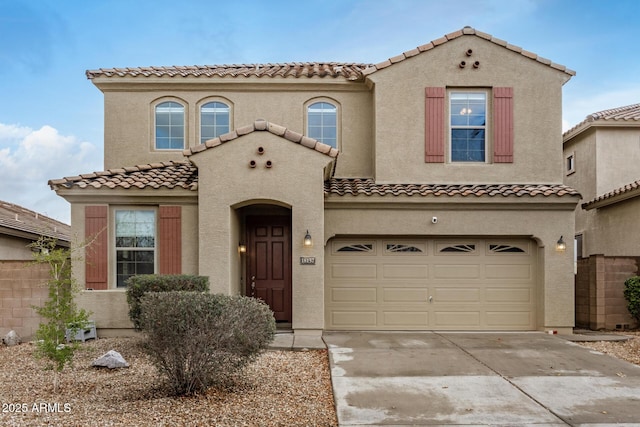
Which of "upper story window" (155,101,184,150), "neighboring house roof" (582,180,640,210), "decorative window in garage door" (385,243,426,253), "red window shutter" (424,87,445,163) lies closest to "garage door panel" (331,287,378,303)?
"decorative window in garage door" (385,243,426,253)

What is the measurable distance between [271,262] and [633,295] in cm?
858

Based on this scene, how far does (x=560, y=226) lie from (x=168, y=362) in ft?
30.1

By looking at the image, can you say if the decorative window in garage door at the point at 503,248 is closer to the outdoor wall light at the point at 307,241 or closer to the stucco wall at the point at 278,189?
the stucco wall at the point at 278,189

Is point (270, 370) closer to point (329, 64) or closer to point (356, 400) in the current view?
point (356, 400)

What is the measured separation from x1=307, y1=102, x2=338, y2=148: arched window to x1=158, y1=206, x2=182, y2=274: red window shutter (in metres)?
4.19

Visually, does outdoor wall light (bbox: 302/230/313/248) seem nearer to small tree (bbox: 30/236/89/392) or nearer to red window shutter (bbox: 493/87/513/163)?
small tree (bbox: 30/236/89/392)

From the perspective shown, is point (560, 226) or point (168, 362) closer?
point (168, 362)

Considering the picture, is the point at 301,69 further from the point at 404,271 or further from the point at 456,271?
the point at 456,271

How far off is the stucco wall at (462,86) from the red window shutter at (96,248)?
638cm

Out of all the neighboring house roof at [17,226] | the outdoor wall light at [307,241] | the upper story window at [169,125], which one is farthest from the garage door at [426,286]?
the neighboring house roof at [17,226]

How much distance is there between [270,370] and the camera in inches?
305

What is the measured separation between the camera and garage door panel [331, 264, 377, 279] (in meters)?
11.8

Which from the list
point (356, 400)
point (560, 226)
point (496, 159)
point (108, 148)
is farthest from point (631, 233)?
point (108, 148)

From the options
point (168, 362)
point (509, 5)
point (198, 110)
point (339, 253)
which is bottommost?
point (168, 362)
